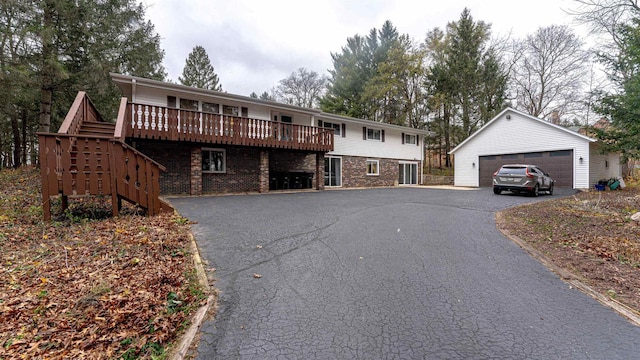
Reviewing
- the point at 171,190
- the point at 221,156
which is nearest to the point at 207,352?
the point at 171,190

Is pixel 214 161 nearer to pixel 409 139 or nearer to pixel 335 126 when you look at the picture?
pixel 335 126

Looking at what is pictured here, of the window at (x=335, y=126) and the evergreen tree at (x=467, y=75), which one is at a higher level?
the evergreen tree at (x=467, y=75)

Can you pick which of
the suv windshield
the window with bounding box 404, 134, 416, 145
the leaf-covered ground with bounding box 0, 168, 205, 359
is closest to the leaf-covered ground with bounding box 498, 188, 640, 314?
the suv windshield

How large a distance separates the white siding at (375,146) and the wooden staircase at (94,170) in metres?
12.5

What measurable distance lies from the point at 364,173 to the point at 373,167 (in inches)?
43.2

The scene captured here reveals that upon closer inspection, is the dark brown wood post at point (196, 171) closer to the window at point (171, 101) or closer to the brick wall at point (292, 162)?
the window at point (171, 101)

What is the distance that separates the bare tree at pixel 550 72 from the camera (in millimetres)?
24641

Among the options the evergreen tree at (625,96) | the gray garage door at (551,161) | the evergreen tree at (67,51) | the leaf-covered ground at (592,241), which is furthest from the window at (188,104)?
the gray garage door at (551,161)

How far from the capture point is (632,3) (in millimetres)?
10562

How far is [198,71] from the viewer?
3228 centimetres

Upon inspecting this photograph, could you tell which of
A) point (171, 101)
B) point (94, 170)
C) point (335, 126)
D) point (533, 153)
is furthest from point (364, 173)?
point (94, 170)

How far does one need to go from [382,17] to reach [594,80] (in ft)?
65.4

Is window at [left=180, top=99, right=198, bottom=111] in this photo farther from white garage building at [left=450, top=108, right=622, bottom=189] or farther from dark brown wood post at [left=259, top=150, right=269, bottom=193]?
white garage building at [left=450, top=108, right=622, bottom=189]

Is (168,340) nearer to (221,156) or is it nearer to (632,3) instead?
(221,156)
